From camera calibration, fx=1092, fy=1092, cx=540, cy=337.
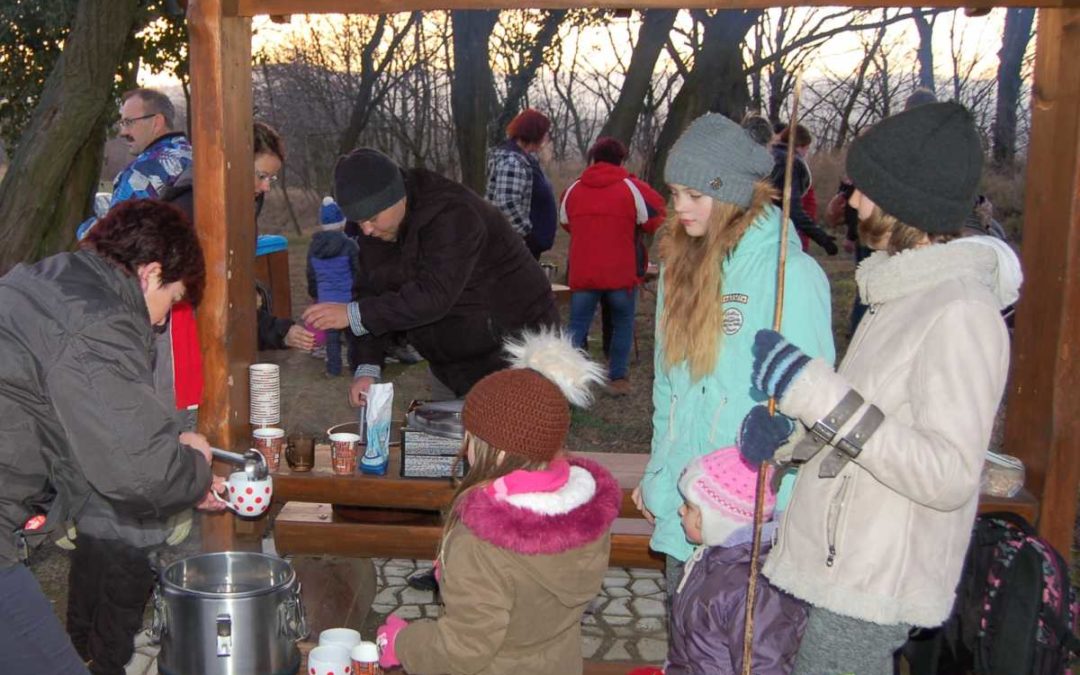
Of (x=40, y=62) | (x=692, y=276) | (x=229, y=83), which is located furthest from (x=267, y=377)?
(x=40, y=62)

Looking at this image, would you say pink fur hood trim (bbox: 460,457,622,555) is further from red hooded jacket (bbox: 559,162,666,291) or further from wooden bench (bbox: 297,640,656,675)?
red hooded jacket (bbox: 559,162,666,291)

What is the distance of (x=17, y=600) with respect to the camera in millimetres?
2426

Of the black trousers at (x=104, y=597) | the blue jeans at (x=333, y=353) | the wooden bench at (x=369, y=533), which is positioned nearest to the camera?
the black trousers at (x=104, y=597)

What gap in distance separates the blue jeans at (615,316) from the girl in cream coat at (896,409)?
18.5 ft

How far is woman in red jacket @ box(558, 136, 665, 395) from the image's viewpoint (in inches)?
312

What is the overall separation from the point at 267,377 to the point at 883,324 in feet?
7.19

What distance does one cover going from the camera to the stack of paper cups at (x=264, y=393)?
12.2 ft

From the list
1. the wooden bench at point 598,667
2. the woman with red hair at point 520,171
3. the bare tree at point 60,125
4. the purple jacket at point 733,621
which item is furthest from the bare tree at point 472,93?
the purple jacket at point 733,621

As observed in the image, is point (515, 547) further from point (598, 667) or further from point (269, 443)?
point (269, 443)

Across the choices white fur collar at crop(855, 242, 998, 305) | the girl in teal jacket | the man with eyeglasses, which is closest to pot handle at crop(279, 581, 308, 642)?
the girl in teal jacket

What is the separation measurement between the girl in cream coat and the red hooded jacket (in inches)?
220

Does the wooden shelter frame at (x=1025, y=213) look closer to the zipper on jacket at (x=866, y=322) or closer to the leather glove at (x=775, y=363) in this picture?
the zipper on jacket at (x=866, y=322)

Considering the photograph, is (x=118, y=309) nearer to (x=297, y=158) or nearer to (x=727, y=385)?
(x=727, y=385)

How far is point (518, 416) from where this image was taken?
93.1 inches
